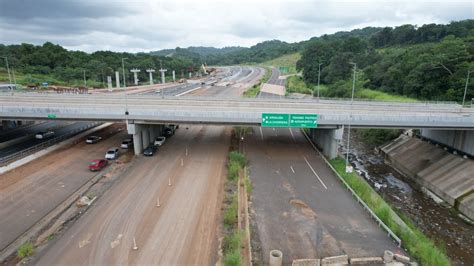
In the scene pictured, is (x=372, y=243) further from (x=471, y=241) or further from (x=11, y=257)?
(x=11, y=257)

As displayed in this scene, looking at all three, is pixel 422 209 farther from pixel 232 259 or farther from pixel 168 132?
pixel 168 132

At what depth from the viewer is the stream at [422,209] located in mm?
25781

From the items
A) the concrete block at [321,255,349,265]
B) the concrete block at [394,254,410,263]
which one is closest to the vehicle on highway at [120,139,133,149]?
the concrete block at [321,255,349,265]

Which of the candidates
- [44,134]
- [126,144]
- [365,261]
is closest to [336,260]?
[365,261]

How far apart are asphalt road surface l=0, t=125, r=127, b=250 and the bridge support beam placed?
30.5 m

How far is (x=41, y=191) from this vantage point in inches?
1160

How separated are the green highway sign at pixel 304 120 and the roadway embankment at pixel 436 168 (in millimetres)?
16560

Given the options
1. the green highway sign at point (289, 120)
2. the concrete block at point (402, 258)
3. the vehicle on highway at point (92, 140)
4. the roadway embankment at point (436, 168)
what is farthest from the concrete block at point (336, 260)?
the vehicle on highway at point (92, 140)

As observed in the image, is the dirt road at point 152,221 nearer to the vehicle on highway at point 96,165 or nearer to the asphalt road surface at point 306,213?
the vehicle on highway at point 96,165

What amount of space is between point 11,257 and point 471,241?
36.7m

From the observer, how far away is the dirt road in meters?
19.6

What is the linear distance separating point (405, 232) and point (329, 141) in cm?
1947

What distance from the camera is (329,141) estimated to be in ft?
136

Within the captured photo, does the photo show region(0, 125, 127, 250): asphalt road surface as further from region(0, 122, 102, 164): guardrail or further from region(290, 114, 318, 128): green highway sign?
region(290, 114, 318, 128): green highway sign
